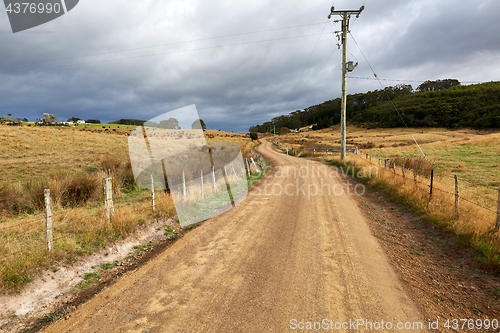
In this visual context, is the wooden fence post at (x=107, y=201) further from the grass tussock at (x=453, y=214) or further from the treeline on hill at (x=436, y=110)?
the treeline on hill at (x=436, y=110)

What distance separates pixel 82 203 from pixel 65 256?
7.06 metres

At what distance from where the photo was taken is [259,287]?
4.59m

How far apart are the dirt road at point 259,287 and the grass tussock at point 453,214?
1.99 metres

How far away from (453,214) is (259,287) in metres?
6.44

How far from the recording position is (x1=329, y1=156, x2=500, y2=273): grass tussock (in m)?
5.75

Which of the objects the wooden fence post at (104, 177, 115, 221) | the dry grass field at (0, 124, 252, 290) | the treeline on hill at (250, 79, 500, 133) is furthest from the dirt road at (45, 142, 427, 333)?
the treeline on hill at (250, 79, 500, 133)

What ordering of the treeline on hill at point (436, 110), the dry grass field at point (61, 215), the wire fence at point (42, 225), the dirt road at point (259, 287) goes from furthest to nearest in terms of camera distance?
the treeline on hill at point (436, 110) → the wire fence at point (42, 225) → the dry grass field at point (61, 215) → the dirt road at point (259, 287)

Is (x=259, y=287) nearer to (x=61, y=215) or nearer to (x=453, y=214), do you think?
(x=453, y=214)

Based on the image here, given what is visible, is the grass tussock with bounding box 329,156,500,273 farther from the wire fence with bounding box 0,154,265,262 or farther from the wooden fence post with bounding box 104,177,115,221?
the wooden fence post with bounding box 104,177,115,221

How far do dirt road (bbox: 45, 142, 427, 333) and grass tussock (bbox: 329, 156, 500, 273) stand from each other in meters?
1.99

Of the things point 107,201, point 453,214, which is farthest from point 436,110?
point 107,201

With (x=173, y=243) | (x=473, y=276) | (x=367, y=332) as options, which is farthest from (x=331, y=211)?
(x=367, y=332)

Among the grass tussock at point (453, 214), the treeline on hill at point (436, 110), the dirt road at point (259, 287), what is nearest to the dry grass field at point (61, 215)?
the dirt road at point (259, 287)

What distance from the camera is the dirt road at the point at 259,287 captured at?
12.2ft
